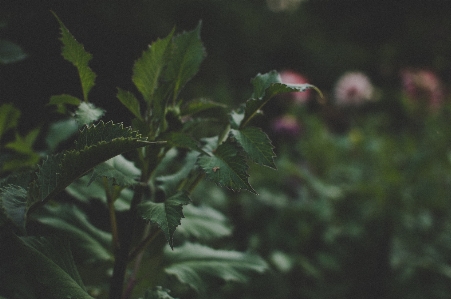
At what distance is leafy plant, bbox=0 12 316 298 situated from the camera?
0.45 meters

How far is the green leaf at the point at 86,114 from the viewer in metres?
0.51

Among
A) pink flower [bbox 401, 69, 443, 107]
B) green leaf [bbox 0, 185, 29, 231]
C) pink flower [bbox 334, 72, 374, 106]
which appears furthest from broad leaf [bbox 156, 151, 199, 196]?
pink flower [bbox 334, 72, 374, 106]

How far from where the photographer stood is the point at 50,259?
480 mm

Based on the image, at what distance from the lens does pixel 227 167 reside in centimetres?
53

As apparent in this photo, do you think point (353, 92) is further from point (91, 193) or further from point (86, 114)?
point (86, 114)

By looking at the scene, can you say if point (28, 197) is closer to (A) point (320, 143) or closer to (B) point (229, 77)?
(A) point (320, 143)

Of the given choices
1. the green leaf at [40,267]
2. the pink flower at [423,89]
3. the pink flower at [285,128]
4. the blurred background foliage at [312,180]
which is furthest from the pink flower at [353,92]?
the green leaf at [40,267]

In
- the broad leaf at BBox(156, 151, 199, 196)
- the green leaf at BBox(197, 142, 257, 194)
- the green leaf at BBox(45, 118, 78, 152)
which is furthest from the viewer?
the green leaf at BBox(45, 118, 78, 152)

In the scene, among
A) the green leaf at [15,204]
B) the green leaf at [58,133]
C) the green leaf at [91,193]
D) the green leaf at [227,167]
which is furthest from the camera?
the green leaf at [58,133]

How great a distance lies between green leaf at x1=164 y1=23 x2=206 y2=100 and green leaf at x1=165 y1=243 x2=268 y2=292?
0.99ft

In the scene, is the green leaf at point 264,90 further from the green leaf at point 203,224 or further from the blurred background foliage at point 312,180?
the blurred background foliage at point 312,180

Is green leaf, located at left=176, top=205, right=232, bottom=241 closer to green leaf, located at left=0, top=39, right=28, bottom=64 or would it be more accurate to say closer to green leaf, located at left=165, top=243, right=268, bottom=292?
green leaf, located at left=165, top=243, right=268, bottom=292

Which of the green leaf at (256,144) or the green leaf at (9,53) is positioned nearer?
the green leaf at (256,144)

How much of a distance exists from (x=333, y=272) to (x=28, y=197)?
1.30 m
